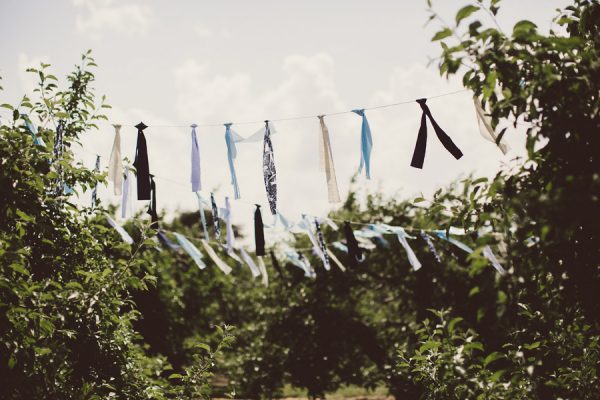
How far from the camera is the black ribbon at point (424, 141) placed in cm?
501

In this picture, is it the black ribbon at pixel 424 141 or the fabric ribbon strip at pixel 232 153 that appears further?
the fabric ribbon strip at pixel 232 153

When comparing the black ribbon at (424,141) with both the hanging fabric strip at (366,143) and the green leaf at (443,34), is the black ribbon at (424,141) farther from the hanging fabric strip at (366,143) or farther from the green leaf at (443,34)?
the green leaf at (443,34)

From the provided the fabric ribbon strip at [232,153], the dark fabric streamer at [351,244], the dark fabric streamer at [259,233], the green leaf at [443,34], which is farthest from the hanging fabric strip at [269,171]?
the green leaf at [443,34]

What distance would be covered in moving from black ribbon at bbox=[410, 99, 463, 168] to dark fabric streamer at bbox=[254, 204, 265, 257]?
2.44 metres

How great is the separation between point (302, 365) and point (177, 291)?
3.47 metres

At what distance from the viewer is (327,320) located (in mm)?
10828

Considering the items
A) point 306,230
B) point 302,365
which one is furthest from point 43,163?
point 302,365

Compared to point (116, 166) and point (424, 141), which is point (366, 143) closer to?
point (424, 141)

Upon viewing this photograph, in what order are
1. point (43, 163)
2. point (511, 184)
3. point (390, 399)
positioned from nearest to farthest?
point (511, 184), point (43, 163), point (390, 399)

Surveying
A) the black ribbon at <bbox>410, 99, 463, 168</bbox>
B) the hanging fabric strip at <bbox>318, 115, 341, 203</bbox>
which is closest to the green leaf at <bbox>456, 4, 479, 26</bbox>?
the black ribbon at <bbox>410, 99, 463, 168</bbox>

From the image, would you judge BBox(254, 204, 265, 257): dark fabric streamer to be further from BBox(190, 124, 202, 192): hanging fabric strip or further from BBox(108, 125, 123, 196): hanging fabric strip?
BBox(108, 125, 123, 196): hanging fabric strip

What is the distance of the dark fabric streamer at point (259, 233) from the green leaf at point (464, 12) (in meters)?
4.60

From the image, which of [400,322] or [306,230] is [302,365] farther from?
[306,230]

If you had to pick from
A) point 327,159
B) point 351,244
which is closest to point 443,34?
point 327,159
